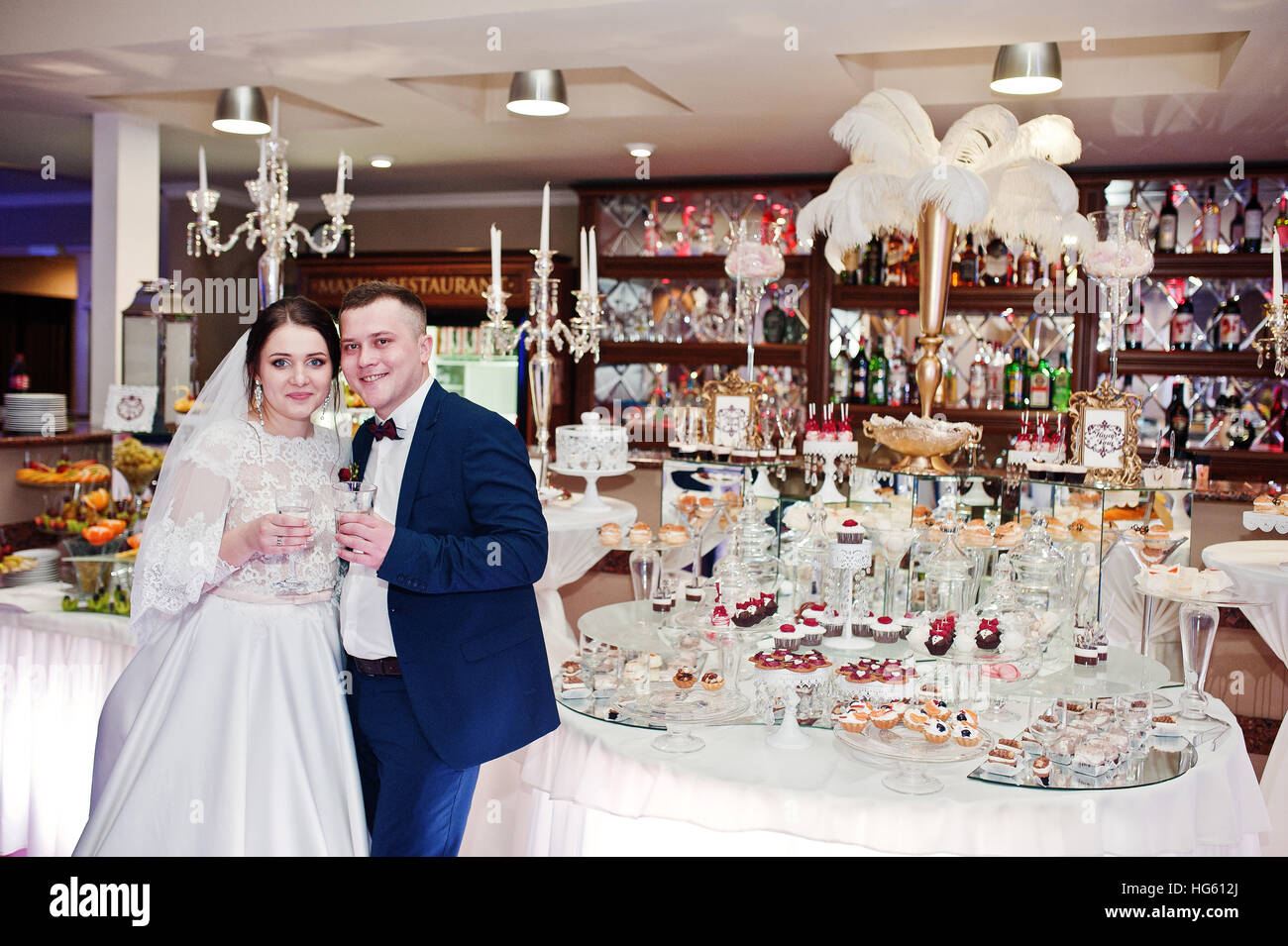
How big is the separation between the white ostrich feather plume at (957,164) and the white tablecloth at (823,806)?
2184mm

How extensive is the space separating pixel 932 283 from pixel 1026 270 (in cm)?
278

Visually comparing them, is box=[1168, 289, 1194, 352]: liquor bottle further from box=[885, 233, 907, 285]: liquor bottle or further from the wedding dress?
the wedding dress

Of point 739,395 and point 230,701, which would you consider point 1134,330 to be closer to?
point 739,395

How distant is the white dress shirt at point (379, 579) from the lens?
2098 mm

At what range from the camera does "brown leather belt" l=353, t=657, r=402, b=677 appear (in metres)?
2.10

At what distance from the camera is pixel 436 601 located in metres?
2.03

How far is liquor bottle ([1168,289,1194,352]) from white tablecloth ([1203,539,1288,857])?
254 centimetres

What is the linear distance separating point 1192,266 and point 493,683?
5571mm

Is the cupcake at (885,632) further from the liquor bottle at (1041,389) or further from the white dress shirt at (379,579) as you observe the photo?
the liquor bottle at (1041,389)

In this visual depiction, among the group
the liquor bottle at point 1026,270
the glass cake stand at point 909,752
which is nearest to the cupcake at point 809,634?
the glass cake stand at point 909,752

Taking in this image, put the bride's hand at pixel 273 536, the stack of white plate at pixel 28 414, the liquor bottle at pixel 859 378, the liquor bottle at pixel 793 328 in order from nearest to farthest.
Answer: the bride's hand at pixel 273 536
the stack of white plate at pixel 28 414
the liquor bottle at pixel 859 378
the liquor bottle at pixel 793 328
